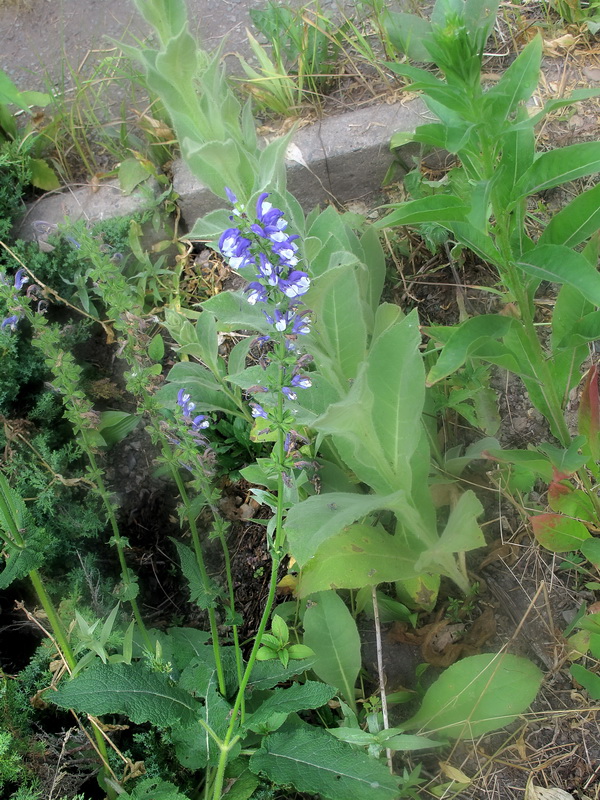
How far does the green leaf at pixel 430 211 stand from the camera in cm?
172

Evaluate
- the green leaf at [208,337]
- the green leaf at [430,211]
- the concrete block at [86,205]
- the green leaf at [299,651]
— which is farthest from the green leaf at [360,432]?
the concrete block at [86,205]

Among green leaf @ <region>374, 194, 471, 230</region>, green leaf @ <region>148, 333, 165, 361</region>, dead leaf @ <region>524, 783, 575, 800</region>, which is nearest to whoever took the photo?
green leaf @ <region>374, 194, 471, 230</region>

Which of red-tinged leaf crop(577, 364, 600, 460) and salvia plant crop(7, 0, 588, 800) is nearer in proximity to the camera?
salvia plant crop(7, 0, 588, 800)

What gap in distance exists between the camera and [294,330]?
164 centimetres

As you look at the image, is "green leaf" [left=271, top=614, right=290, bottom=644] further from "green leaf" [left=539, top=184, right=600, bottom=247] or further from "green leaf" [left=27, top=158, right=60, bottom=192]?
"green leaf" [left=27, top=158, right=60, bottom=192]

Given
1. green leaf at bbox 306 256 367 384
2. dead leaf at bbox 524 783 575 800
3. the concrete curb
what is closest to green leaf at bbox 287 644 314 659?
dead leaf at bbox 524 783 575 800

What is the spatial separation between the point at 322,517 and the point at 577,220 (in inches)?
38.9

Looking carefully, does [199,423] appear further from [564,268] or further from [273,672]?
[564,268]

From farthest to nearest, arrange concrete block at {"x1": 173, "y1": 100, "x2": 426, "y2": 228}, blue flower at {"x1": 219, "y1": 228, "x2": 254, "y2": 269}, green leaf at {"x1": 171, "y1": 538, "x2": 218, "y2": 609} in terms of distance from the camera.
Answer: concrete block at {"x1": 173, "y1": 100, "x2": 426, "y2": 228}, green leaf at {"x1": 171, "y1": 538, "x2": 218, "y2": 609}, blue flower at {"x1": 219, "y1": 228, "x2": 254, "y2": 269}

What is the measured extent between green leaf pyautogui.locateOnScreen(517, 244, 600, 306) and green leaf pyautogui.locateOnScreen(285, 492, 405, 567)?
639 mm

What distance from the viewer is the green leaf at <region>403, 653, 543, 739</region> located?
6.26ft

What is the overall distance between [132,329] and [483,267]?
141cm

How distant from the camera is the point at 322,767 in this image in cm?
181

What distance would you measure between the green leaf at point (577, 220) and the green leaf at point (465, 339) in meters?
0.25
